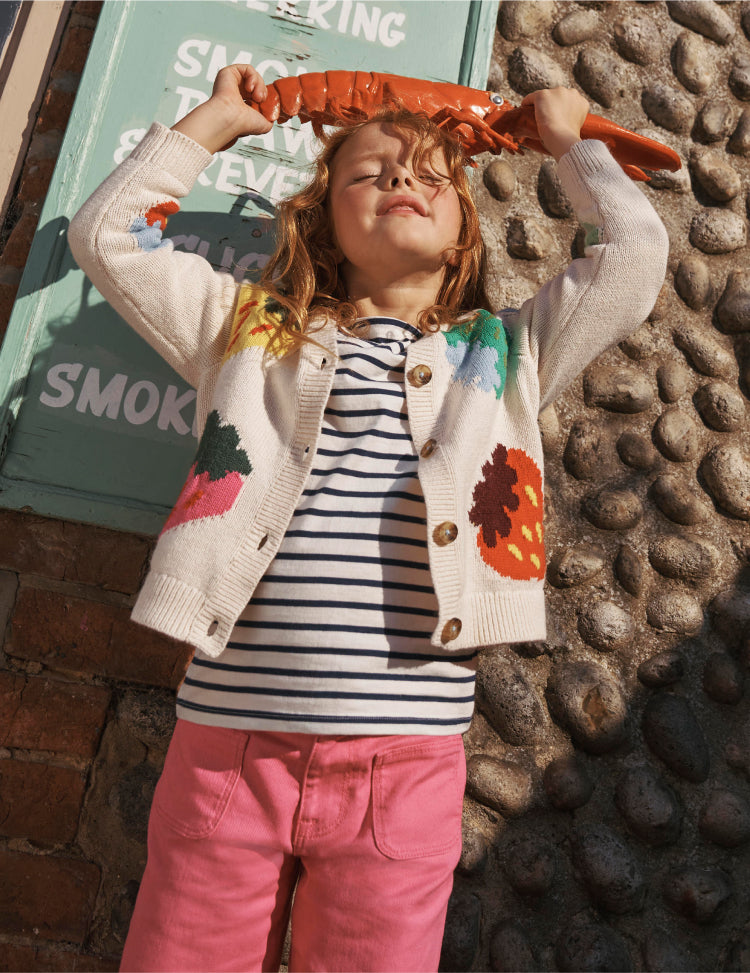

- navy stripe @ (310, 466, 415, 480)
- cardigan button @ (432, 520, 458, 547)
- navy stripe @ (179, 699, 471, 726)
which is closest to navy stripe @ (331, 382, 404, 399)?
navy stripe @ (310, 466, 415, 480)

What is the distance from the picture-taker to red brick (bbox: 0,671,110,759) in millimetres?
1391

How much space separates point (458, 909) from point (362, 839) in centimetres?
50

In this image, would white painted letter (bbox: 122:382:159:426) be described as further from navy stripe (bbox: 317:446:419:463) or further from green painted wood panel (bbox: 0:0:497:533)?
navy stripe (bbox: 317:446:419:463)

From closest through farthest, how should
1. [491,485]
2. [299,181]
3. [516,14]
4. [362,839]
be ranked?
[362,839]
[491,485]
[299,181]
[516,14]

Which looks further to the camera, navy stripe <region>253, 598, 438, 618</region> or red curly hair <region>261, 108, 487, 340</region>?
red curly hair <region>261, 108, 487, 340</region>

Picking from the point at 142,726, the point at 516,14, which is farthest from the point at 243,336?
the point at 516,14

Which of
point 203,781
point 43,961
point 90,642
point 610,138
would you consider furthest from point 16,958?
point 610,138

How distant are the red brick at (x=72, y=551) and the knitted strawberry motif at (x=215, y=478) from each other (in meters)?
0.43

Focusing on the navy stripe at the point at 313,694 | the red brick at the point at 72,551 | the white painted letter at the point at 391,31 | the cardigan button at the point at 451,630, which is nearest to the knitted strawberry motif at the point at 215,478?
the navy stripe at the point at 313,694

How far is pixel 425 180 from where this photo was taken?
→ 123 cm

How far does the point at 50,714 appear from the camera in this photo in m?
1.40

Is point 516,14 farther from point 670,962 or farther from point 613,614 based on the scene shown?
point 670,962

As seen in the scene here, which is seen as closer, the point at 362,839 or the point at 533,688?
the point at 362,839

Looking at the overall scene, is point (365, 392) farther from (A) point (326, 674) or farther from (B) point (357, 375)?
(A) point (326, 674)
